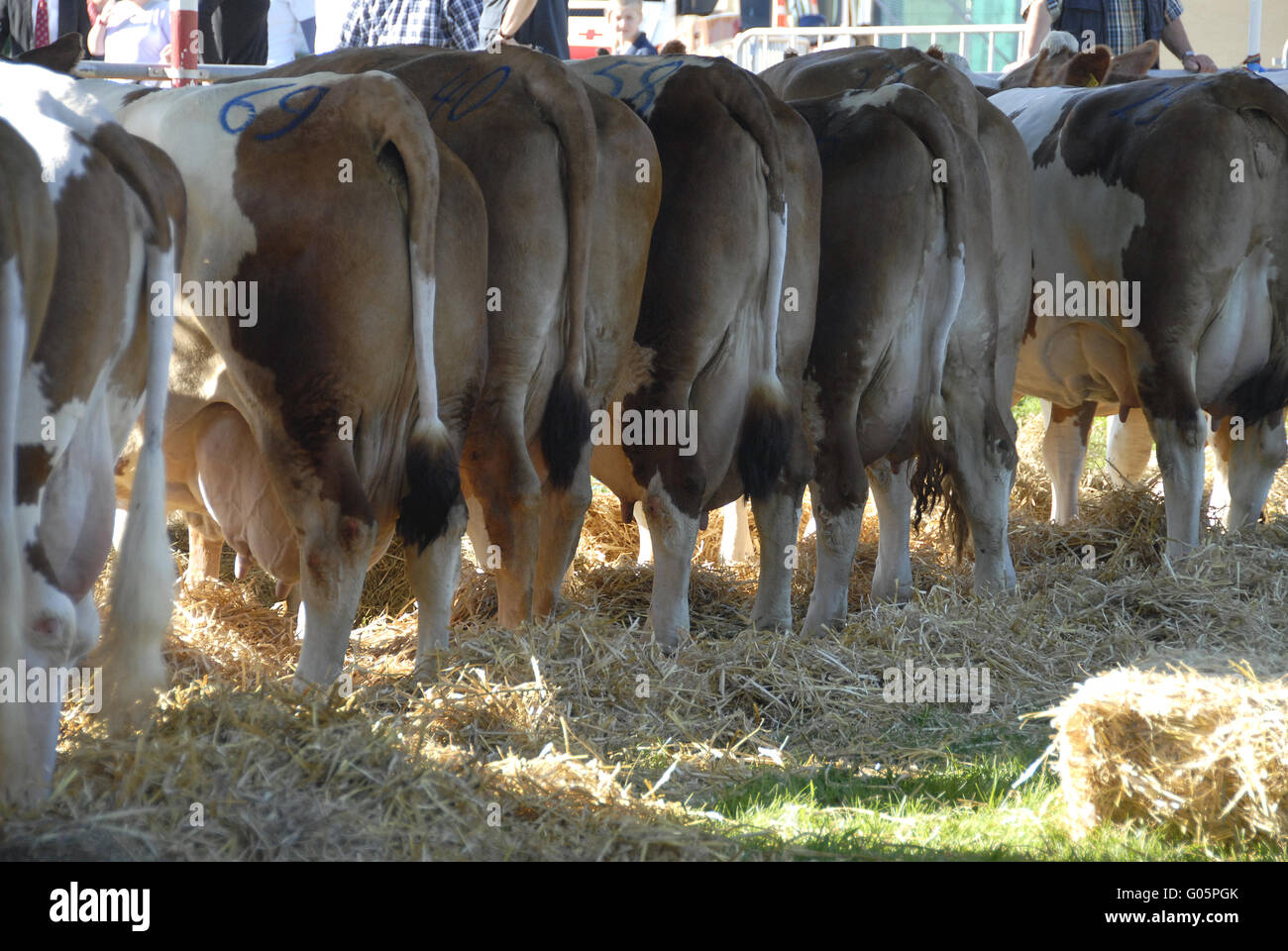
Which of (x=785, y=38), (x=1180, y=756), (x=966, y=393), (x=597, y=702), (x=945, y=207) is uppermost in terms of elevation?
(x=785, y=38)

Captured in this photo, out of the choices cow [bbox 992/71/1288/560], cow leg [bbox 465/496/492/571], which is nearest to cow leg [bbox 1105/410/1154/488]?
cow [bbox 992/71/1288/560]

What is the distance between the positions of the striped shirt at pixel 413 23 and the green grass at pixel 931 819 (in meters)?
4.76

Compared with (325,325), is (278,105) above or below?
above

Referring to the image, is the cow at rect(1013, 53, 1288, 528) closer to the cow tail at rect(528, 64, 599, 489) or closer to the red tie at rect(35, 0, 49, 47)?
the cow tail at rect(528, 64, 599, 489)

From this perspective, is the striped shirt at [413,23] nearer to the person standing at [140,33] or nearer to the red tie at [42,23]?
the person standing at [140,33]

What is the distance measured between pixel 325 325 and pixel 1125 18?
6.99 m

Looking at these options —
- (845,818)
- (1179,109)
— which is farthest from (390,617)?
(1179,109)

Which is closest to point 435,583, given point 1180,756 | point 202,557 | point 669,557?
point 669,557

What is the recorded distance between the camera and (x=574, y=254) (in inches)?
191

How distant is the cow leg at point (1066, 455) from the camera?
761 cm

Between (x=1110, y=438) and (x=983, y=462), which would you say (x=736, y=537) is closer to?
(x=983, y=462)

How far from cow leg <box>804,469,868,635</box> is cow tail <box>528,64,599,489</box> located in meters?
1.12

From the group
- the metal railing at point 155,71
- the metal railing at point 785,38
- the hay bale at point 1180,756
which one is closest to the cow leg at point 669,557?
the hay bale at point 1180,756

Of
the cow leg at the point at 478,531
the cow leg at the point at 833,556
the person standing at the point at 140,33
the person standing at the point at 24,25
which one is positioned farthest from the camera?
the person standing at the point at 140,33
